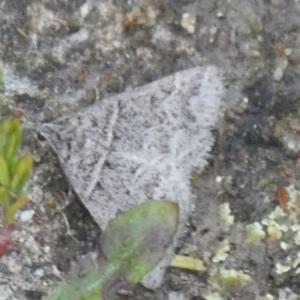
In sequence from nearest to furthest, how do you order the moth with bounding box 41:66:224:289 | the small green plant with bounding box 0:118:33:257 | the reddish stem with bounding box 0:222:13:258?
the small green plant with bounding box 0:118:33:257, the reddish stem with bounding box 0:222:13:258, the moth with bounding box 41:66:224:289

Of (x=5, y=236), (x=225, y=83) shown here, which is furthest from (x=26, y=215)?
(x=225, y=83)

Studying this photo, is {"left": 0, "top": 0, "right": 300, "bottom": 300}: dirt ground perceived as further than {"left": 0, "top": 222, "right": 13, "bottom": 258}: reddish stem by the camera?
Yes

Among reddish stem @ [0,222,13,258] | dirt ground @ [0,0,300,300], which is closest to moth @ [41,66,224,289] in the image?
dirt ground @ [0,0,300,300]

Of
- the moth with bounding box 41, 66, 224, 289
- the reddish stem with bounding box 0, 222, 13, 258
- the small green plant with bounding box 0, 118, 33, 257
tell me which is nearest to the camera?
the small green plant with bounding box 0, 118, 33, 257

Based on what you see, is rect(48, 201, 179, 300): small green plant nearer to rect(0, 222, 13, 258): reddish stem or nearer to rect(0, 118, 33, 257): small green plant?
rect(0, 222, 13, 258): reddish stem

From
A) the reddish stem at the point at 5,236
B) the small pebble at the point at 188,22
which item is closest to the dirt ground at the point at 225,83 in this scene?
the small pebble at the point at 188,22

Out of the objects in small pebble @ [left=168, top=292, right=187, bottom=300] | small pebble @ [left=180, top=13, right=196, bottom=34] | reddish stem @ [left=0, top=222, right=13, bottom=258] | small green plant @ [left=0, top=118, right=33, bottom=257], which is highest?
small pebble @ [left=180, top=13, right=196, bottom=34]

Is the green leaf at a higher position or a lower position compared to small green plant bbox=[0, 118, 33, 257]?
lower

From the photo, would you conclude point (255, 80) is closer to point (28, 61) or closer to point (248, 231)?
point (248, 231)
